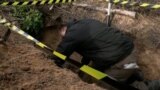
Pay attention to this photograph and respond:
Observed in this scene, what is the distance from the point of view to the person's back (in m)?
5.90

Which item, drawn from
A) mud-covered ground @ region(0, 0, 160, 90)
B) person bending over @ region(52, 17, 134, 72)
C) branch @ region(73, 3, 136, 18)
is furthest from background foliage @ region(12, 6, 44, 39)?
person bending over @ region(52, 17, 134, 72)

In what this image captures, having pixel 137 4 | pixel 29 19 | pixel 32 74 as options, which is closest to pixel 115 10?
pixel 137 4

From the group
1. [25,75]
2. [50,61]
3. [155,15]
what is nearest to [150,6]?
[155,15]

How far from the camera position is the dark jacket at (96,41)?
590cm

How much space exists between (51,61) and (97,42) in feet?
3.04

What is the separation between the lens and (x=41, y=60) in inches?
223

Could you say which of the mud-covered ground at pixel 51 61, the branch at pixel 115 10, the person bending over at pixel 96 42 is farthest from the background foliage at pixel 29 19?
the person bending over at pixel 96 42

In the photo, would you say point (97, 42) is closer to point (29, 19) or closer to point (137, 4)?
point (29, 19)

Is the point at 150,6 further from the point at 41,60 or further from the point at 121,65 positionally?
the point at 41,60

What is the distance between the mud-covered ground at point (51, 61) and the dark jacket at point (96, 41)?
1.07 ft

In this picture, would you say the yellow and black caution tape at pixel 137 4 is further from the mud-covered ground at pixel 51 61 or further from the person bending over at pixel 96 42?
the person bending over at pixel 96 42

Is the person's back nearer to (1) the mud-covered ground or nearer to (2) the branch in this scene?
(1) the mud-covered ground

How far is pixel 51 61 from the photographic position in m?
5.84

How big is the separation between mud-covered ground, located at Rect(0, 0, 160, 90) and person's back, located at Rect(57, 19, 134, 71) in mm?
300
